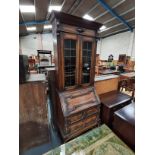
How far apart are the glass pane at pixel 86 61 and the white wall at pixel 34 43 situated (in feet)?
28.0

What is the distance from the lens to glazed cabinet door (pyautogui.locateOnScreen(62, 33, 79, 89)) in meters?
1.64

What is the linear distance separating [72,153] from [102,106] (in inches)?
42.7

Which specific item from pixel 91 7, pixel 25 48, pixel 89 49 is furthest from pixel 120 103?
pixel 25 48

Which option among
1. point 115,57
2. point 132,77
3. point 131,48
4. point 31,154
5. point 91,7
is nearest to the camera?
point 31,154

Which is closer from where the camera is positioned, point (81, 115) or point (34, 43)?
point (81, 115)

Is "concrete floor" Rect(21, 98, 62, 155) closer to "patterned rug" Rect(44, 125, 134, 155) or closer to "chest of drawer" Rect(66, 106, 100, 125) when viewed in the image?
"patterned rug" Rect(44, 125, 134, 155)

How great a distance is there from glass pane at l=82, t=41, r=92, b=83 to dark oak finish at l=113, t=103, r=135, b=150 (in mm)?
902

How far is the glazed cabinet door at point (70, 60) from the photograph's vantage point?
5.40 ft

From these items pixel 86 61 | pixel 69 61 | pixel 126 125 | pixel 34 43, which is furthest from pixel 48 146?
pixel 34 43

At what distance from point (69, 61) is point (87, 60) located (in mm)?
402

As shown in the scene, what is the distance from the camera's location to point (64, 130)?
173cm

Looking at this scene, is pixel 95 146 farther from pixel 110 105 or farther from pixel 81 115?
pixel 110 105

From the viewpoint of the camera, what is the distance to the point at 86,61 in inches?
76.9
